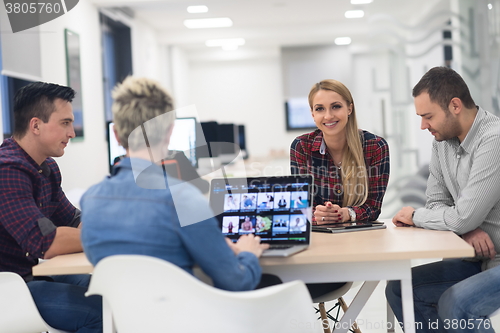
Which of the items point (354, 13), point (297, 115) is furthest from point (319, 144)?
point (297, 115)

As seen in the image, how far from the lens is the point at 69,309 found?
1.74 m

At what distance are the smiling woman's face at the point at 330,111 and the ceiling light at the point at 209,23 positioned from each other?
5.63 meters

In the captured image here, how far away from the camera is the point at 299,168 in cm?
241

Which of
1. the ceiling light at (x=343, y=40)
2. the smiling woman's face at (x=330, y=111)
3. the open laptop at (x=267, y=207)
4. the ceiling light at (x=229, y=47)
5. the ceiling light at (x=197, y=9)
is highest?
the ceiling light at (x=229, y=47)

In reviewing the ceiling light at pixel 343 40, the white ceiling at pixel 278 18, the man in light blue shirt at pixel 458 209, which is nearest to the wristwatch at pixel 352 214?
the man in light blue shirt at pixel 458 209

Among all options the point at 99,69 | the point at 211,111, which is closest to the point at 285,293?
the point at 99,69

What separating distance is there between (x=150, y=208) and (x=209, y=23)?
7193 millimetres

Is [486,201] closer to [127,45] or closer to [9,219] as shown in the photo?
[9,219]

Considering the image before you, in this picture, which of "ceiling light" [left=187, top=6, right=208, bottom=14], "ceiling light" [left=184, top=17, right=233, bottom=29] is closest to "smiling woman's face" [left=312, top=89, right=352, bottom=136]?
"ceiling light" [left=187, top=6, right=208, bottom=14]

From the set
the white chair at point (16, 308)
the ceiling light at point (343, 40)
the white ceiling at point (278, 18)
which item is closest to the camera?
the white chair at point (16, 308)

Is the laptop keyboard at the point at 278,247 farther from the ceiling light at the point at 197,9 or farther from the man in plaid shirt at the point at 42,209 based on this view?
the ceiling light at the point at 197,9

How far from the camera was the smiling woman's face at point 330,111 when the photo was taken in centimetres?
239

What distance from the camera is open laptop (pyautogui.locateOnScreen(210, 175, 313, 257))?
165 cm

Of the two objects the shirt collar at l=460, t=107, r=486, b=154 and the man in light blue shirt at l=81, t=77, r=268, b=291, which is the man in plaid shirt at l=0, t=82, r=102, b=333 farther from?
the shirt collar at l=460, t=107, r=486, b=154
